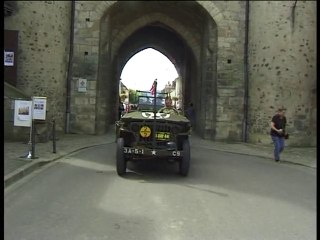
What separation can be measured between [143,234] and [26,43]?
50.0 feet

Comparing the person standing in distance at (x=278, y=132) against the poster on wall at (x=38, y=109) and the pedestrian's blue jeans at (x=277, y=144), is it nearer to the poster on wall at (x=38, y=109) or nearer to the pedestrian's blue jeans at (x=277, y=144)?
the pedestrian's blue jeans at (x=277, y=144)

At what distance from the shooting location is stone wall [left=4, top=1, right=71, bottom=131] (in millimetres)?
19234

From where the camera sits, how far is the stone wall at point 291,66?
2003 centimetres

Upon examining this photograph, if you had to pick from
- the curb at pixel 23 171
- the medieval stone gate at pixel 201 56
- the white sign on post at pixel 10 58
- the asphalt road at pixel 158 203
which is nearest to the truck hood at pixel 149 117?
the asphalt road at pixel 158 203

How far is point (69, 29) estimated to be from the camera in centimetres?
2136

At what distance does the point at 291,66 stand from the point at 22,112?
11.9m

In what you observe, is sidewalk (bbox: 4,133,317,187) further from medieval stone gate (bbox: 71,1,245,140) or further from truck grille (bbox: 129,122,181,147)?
truck grille (bbox: 129,122,181,147)

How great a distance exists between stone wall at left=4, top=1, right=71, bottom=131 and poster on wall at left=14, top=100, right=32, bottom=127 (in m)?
6.50

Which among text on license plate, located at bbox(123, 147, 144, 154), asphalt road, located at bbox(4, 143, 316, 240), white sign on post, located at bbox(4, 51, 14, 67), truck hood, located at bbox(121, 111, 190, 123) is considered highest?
white sign on post, located at bbox(4, 51, 14, 67)

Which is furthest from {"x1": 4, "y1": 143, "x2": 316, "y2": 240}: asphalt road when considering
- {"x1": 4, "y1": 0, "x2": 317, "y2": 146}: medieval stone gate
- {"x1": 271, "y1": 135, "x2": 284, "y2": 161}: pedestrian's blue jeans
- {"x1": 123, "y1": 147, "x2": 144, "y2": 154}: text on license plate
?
{"x1": 4, "y1": 0, "x2": 317, "y2": 146}: medieval stone gate

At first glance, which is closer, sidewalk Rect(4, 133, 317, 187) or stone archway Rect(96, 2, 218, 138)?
sidewalk Rect(4, 133, 317, 187)

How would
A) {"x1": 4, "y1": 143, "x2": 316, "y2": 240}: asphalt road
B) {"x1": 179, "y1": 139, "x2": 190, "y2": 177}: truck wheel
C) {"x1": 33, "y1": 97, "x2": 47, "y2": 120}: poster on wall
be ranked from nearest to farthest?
{"x1": 4, "y1": 143, "x2": 316, "y2": 240}: asphalt road < {"x1": 179, "y1": 139, "x2": 190, "y2": 177}: truck wheel < {"x1": 33, "y1": 97, "x2": 47, "y2": 120}: poster on wall

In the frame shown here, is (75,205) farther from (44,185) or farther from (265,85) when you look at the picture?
(265,85)

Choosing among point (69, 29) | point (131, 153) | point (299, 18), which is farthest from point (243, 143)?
point (131, 153)
